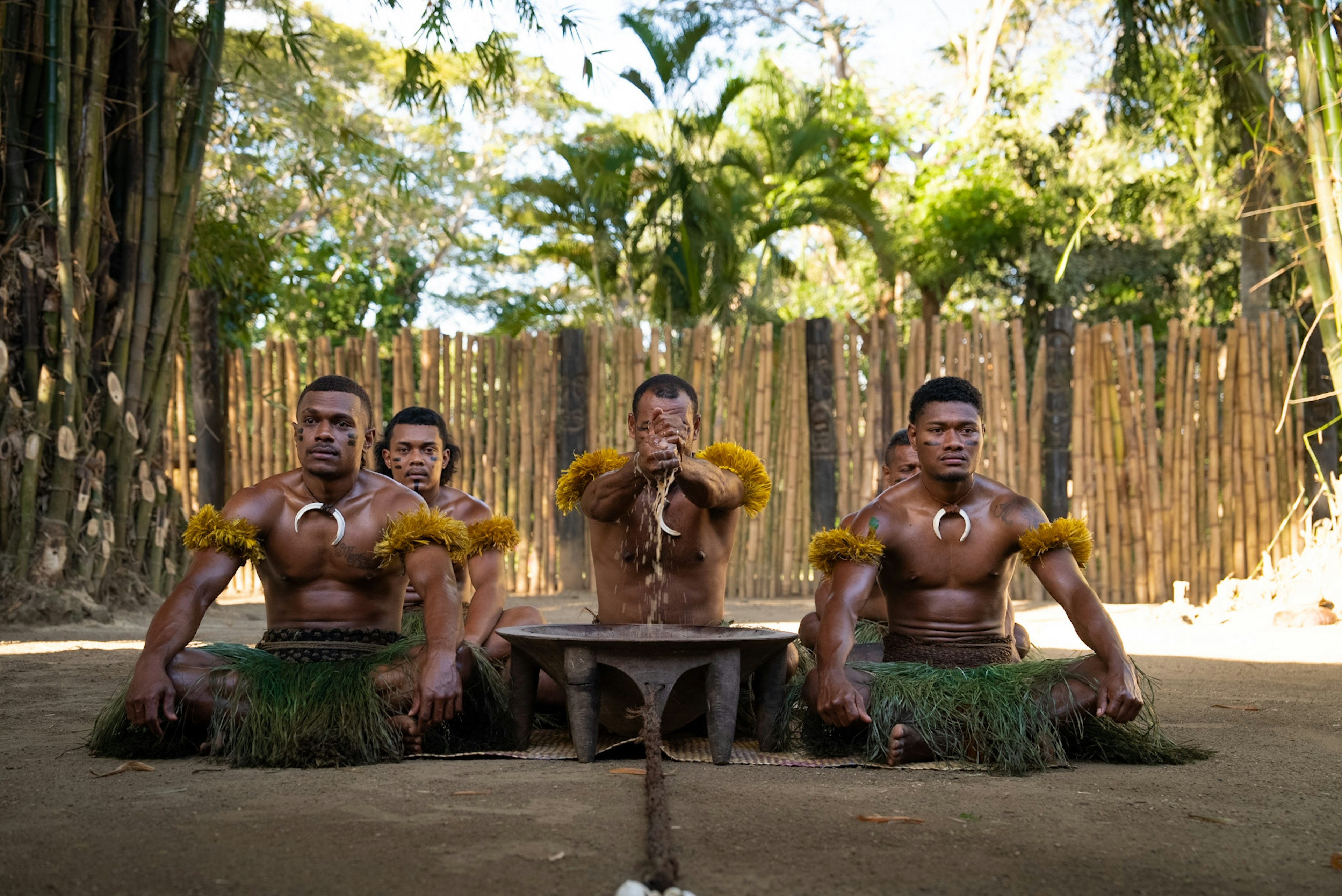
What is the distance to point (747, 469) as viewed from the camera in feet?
12.8

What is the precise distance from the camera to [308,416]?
11.8 feet

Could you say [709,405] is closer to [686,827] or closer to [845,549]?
[845,549]

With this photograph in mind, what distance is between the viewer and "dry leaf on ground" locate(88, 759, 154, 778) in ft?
Result: 9.87

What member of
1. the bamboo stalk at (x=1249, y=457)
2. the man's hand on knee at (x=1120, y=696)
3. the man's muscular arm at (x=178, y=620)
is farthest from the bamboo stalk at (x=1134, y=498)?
the man's muscular arm at (x=178, y=620)

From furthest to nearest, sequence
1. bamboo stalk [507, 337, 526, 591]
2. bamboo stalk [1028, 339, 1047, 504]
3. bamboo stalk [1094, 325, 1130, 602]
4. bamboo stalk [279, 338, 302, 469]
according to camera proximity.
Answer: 1. bamboo stalk [279, 338, 302, 469]
2. bamboo stalk [507, 337, 526, 591]
3. bamboo stalk [1028, 339, 1047, 504]
4. bamboo stalk [1094, 325, 1130, 602]

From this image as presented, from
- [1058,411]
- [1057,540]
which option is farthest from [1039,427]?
[1057,540]

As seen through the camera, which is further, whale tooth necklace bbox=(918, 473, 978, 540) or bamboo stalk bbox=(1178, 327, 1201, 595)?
bamboo stalk bbox=(1178, 327, 1201, 595)

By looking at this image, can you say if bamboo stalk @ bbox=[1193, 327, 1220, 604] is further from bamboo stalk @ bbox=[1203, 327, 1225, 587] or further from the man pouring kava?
the man pouring kava

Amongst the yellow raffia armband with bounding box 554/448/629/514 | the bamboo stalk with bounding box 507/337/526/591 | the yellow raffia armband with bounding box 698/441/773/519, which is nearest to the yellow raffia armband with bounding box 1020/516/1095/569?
the yellow raffia armband with bounding box 698/441/773/519

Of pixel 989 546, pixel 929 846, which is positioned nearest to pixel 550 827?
pixel 929 846

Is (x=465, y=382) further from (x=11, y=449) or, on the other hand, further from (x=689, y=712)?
(x=689, y=712)

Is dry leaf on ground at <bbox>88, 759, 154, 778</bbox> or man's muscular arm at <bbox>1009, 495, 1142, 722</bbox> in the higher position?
man's muscular arm at <bbox>1009, 495, 1142, 722</bbox>

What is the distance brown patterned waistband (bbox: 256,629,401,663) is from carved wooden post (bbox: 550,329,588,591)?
4.86 metres

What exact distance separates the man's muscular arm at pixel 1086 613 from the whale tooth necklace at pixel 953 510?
0.09 meters
